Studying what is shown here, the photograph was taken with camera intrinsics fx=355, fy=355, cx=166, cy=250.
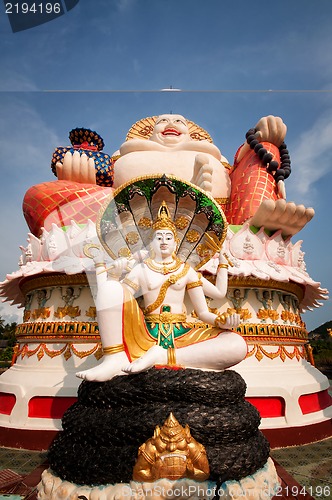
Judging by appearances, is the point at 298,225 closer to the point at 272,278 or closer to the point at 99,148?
the point at 272,278

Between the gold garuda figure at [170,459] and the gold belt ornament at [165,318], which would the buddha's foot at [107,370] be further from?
the gold garuda figure at [170,459]

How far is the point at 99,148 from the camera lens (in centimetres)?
814

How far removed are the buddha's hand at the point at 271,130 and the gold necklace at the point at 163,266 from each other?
4419 mm

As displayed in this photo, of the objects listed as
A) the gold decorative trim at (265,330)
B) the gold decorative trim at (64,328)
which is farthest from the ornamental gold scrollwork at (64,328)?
the gold decorative trim at (265,330)

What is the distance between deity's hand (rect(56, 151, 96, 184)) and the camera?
6.77 m

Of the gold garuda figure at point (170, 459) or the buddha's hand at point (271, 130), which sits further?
the buddha's hand at point (271, 130)

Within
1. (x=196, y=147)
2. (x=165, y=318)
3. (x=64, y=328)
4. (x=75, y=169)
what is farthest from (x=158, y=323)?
(x=196, y=147)

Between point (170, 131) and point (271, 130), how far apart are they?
7.22 ft

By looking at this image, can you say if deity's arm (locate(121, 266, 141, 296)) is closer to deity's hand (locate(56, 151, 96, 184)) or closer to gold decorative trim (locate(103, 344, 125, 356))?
gold decorative trim (locate(103, 344, 125, 356))

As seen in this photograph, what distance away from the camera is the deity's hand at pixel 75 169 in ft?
22.2

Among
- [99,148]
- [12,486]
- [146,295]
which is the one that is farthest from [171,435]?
[99,148]

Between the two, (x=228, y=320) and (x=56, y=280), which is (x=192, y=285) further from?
(x=56, y=280)

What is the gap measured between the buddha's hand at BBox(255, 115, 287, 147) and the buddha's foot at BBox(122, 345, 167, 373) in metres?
5.37

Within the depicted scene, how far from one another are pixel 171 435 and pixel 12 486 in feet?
6.06
